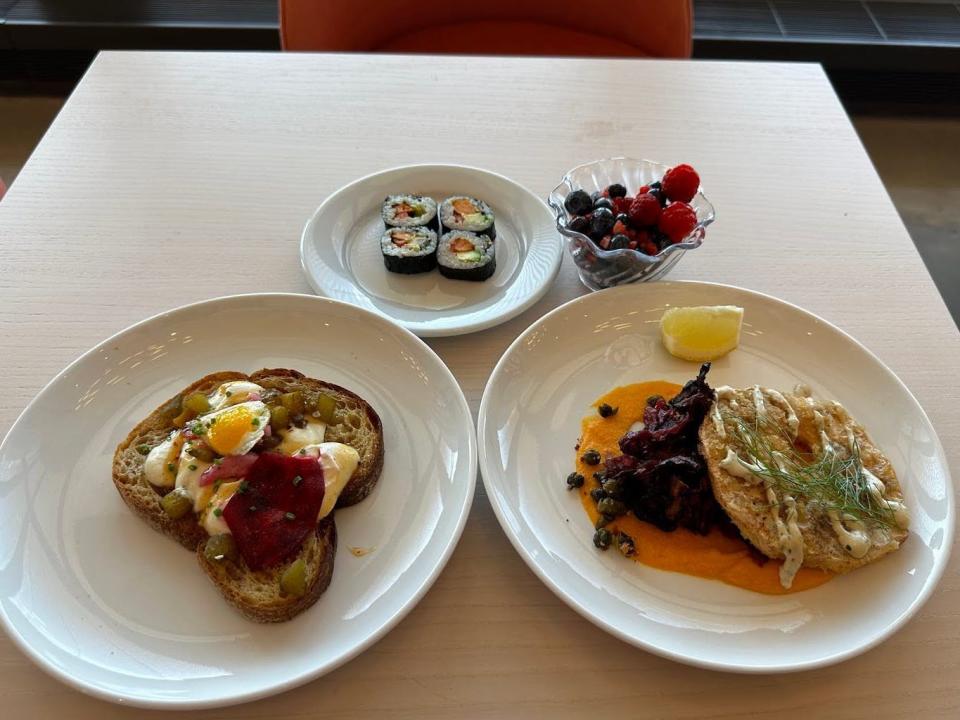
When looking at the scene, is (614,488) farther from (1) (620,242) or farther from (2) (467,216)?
(2) (467,216)

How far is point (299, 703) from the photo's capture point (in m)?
1.03

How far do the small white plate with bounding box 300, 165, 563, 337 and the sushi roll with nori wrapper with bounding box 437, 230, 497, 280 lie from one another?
3 cm

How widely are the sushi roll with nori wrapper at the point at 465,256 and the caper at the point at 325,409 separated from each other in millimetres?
488

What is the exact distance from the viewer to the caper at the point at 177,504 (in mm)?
1144

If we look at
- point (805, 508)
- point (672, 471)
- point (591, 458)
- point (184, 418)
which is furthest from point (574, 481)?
point (184, 418)

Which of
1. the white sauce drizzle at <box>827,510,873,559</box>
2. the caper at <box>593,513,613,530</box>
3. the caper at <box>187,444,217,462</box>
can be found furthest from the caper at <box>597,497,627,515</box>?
the caper at <box>187,444,217,462</box>

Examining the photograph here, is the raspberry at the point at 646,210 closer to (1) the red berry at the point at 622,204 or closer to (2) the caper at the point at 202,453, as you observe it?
(1) the red berry at the point at 622,204

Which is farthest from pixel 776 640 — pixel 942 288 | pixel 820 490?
pixel 942 288

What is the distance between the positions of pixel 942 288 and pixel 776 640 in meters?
3.03

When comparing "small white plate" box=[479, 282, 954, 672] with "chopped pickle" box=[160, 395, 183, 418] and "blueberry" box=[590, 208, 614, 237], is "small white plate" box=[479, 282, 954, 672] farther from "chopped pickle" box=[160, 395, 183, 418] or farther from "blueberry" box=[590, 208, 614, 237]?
"chopped pickle" box=[160, 395, 183, 418]

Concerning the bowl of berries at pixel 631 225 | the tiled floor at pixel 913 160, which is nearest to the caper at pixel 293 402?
the bowl of berries at pixel 631 225

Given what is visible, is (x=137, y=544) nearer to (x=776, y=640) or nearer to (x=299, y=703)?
(x=299, y=703)

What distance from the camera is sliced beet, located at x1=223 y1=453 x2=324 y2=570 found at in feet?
3.66

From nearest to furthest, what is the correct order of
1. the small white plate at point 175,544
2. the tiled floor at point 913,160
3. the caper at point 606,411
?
the small white plate at point 175,544
the caper at point 606,411
the tiled floor at point 913,160
